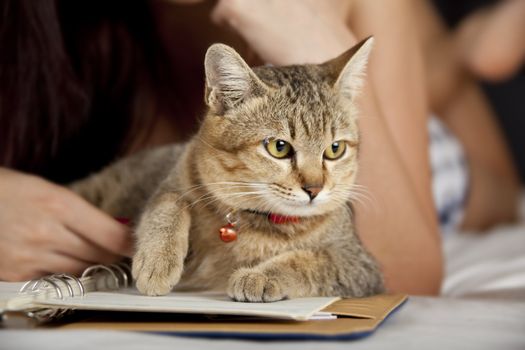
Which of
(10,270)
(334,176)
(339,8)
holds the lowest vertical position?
(10,270)

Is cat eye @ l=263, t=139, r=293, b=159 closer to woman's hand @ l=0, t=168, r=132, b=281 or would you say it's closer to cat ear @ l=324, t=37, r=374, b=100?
cat ear @ l=324, t=37, r=374, b=100

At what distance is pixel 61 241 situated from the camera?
1.08 m

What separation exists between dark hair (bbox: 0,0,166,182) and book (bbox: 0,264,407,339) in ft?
2.40

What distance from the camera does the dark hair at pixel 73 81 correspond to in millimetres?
1531

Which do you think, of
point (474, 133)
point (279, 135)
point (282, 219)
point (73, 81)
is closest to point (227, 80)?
point (279, 135)

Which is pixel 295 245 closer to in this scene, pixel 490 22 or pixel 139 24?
pixel 139 24

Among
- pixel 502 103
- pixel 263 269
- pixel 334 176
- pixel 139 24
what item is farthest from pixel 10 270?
pixel 502 103

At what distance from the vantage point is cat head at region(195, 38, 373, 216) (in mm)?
950

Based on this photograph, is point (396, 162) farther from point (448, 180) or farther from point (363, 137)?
point (448, 180)

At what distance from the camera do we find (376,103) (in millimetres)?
1349

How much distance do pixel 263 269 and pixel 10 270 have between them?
18.8 inches

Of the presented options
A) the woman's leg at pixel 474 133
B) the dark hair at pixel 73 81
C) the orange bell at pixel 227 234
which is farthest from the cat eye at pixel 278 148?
the woman's leg at pixel 474 133

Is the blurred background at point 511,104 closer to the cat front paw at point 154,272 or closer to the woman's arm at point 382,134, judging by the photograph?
the woman's arm at point 382,134

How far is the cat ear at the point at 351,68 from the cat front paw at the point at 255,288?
0.36 m
